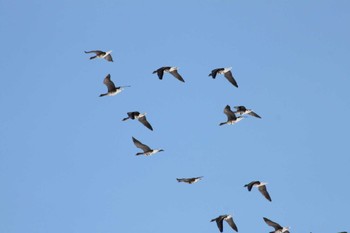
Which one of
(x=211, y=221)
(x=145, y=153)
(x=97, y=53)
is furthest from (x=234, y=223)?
(x=97, y=53)

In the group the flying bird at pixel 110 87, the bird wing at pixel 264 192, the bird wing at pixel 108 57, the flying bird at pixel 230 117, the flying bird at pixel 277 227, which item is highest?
the bird wing at pixel 108 57

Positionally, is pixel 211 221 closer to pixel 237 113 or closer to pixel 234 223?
pixel 234 223

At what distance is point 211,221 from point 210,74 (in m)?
12.5

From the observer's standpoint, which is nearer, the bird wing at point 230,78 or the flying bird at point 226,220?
the flying bird at point 226,220

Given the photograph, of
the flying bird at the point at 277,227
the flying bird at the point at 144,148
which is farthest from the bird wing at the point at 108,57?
the flying bird at the point at 277,227

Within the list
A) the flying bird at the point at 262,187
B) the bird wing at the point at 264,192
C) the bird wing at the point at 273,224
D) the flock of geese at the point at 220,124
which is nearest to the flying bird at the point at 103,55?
Answer: the flock of geese at the point at 220,124

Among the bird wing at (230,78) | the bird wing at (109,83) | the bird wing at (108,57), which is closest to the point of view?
the bird wing at (109,83)

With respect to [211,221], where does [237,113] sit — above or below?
above

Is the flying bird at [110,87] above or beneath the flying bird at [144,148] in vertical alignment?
above

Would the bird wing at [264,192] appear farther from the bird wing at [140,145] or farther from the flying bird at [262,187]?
the bird wing at [140,145]

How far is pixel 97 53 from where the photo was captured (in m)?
96.4

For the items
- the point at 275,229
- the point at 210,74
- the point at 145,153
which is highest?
the point at 210,74

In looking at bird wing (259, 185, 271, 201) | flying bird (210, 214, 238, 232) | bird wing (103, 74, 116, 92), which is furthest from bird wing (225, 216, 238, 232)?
bird wing (103, 74, 116, 92)

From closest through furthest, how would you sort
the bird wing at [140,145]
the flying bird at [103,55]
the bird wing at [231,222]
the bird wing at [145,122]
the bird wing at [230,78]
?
the bird wing at [231,222] < the bird wing at [145,122] < the bird wing at [140,145] < the bird wing at [230,78] < the flying bird at [103,55]
